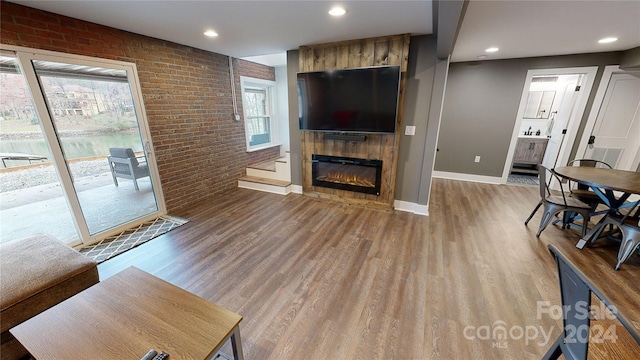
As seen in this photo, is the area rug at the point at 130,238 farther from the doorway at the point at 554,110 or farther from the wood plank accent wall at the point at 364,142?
the doorway at the point at 554,110

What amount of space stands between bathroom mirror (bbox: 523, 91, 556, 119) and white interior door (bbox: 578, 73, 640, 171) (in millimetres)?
1689

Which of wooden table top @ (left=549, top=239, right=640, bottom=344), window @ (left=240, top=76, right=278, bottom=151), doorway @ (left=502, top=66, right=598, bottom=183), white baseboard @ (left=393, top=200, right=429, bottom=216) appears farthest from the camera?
window @ (left=240, top=76, right=278, bottom=151)

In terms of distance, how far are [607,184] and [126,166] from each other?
5.47m

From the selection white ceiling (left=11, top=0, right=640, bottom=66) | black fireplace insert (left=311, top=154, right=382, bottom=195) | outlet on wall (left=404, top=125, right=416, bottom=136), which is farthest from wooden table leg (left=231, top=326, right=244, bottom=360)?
outlet on wall (left=404, top=125, right=416, bottom=136)

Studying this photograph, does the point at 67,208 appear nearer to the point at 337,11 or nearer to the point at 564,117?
the point at 337,11

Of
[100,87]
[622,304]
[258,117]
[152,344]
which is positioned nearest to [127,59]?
[100,87]

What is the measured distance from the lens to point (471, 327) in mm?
1623

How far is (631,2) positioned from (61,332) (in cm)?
434

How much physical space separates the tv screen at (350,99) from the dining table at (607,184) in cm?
207

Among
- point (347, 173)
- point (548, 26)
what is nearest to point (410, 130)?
point (347, 173)

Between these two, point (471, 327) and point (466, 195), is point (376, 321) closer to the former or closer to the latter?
point (471, 327)

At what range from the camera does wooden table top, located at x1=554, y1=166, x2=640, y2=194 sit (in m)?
2.24

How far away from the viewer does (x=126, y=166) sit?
306 cm

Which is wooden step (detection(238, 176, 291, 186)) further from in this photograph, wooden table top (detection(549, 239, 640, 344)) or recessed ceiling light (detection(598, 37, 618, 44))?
recessed ceiling light (detection(598, 37, 618, 44))
